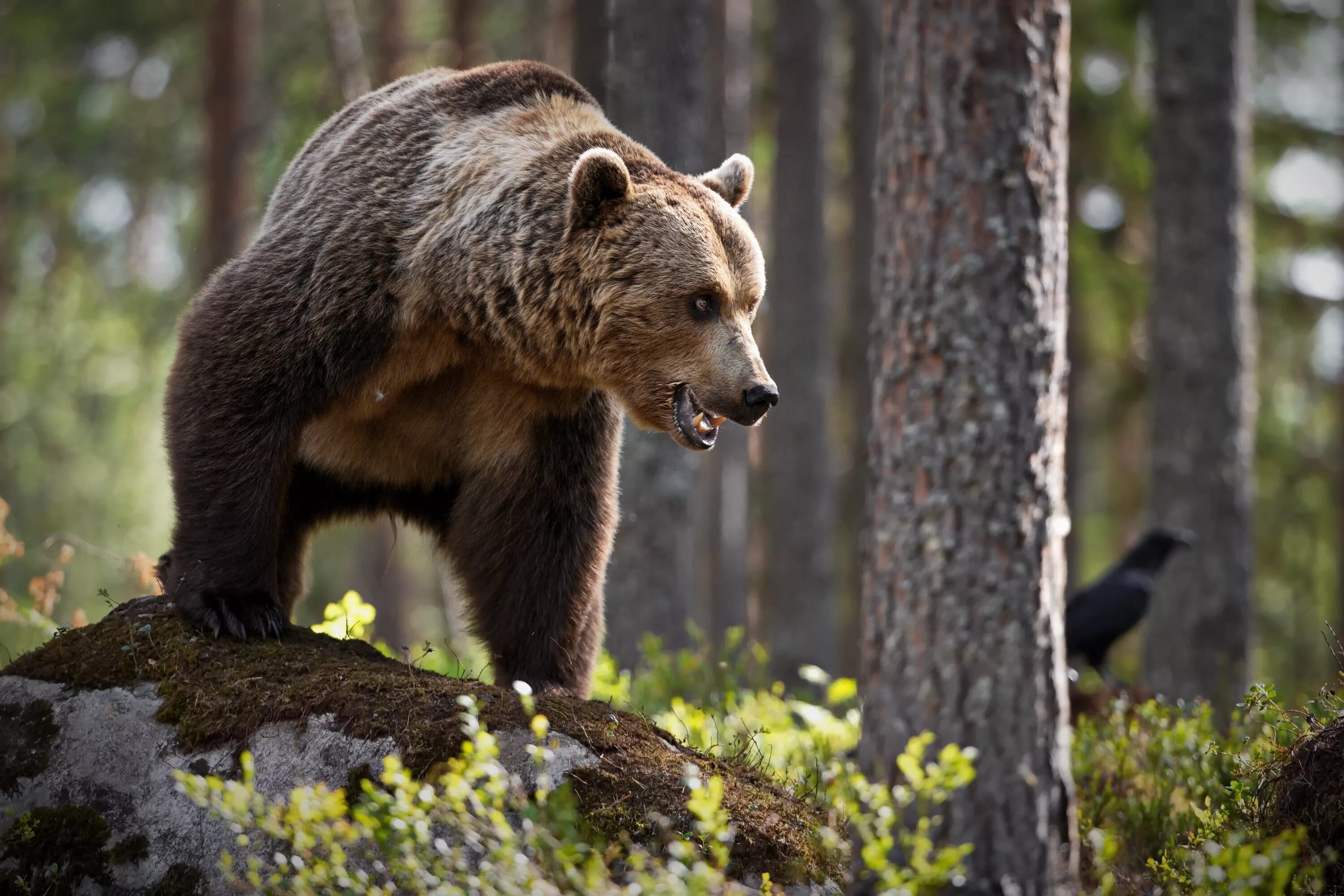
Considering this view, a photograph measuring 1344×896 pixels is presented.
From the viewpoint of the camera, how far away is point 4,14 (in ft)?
52.6

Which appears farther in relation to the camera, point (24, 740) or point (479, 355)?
point (479, 355)

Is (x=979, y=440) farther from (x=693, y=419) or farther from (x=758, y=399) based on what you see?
(x=693, y=419)

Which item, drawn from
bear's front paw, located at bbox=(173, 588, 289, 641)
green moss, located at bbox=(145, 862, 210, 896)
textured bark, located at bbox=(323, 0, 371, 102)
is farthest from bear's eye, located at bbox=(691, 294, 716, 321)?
textured bark, located at bbox=(323, 0, 371, 102)

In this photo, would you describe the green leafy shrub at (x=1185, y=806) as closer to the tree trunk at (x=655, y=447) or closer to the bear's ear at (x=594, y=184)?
the bear's ear at (x=594, y=184)

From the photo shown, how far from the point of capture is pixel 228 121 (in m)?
11.9

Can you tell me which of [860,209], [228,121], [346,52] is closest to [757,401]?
[228,121]

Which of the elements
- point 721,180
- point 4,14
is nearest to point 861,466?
point 721,180

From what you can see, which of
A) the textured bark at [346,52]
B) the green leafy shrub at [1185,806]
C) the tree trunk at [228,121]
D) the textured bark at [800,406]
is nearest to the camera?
the green leafy shrub at [1185,806]

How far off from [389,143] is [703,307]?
143 cm

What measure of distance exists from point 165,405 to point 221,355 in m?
0.34

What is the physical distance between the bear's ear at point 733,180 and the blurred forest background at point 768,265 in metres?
2.45

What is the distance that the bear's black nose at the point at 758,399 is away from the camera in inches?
155

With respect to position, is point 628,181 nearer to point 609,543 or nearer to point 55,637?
point 609,543

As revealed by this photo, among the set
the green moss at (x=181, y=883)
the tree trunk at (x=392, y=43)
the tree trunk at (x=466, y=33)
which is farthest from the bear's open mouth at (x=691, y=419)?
the tree trunk at (x=392, y=43)
